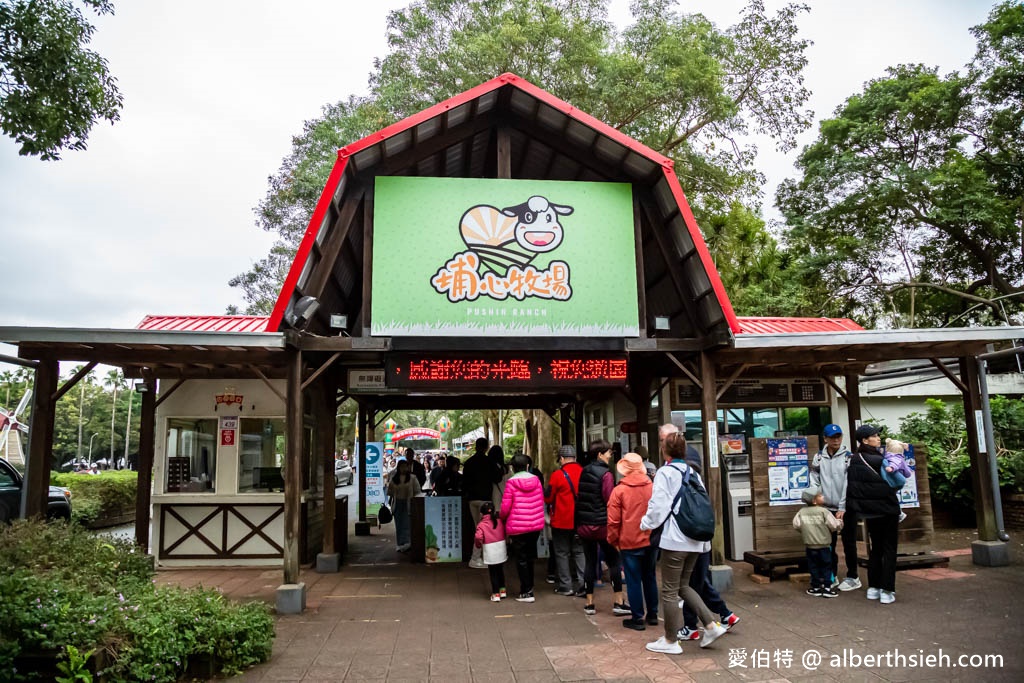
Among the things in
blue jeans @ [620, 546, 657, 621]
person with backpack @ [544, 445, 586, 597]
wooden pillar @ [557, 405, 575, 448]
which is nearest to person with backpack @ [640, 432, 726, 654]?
blue jeans @ [620, 546, 657, 621]

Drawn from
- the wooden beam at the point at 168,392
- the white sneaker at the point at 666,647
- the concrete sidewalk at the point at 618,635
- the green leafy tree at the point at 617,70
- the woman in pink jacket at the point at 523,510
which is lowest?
the concrete sidewalk at the point at 618,635

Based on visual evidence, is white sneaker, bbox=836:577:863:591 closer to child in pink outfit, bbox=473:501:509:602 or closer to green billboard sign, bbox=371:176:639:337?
green billboard sign, bbox=371:176:639:337

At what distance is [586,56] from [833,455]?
43.2 feet

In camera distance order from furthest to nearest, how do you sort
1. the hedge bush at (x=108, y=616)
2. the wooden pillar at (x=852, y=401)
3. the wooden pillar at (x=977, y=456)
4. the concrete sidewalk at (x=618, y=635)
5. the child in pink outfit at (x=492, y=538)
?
the wooden pillar at (x=852, y=401) → the wooden pillar at (x=977, y=456) → the child in pink outfit at (x=492, y=538) → the concrete sidewalk at (x=618, y=635) → the hedge bush at (x=108, y=616)

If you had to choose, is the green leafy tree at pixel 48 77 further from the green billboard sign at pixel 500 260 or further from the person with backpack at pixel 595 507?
the person with backpack at pixel 595 507

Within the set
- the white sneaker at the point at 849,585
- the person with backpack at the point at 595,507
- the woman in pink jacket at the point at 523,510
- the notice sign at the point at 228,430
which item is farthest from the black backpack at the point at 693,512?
the notice sign at the point at 228,430

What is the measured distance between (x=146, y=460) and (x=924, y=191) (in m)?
19.8

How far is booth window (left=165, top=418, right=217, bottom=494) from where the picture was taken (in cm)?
1076

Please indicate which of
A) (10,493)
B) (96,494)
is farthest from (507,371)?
(96,494)

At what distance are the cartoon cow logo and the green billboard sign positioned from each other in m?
0.01

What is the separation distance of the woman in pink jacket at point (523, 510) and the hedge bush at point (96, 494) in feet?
43.5

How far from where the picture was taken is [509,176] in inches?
335

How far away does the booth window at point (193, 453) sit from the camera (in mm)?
10758

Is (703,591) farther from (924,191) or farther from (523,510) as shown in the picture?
(924,191)
